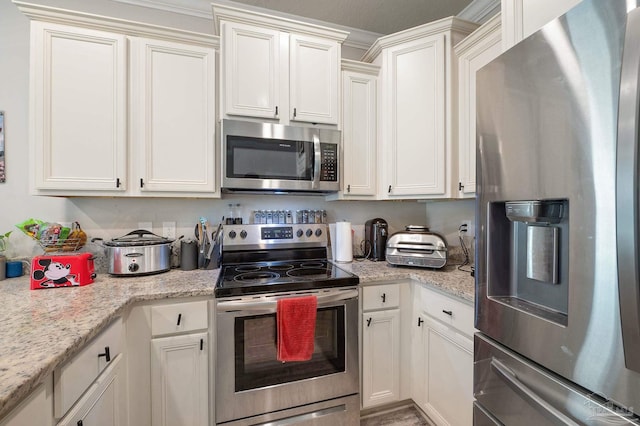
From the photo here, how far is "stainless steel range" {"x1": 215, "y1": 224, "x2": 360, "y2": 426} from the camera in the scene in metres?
1.40

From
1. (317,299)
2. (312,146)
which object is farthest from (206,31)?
(317,299)

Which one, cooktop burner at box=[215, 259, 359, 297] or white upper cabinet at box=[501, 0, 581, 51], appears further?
cooktop burner at box=[215, 259, 359, 297]

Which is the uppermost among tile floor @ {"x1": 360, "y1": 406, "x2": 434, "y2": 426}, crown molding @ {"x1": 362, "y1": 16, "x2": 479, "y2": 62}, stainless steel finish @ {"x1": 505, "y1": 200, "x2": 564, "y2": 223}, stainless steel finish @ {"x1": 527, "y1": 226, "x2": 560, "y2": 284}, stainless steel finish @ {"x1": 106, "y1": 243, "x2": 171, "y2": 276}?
crown molding @ {"x1": 362, "y1": 16, "x2": 479, "y2": 62}

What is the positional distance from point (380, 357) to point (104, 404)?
1.37 metres

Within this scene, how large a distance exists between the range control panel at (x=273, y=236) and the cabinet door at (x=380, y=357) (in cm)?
67

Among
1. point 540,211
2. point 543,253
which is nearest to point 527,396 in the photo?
point 543,253

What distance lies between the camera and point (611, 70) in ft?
1.99

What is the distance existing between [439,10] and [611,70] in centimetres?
200

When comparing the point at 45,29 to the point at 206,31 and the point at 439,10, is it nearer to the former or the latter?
the point at 206,31

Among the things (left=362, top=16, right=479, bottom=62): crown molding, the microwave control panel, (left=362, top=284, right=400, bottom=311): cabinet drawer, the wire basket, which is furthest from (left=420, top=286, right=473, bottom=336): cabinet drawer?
the wire basket

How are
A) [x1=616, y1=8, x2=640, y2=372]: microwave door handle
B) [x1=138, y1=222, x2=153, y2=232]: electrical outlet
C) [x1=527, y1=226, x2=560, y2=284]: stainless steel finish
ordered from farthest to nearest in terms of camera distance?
[x1=138, y1=222, x2=153, y2=232]: electrical outlet → [x1=527, y1=226, x2=560, y2=284]: stainless steel finish → [x1=616, y1=8, x2=640, y2=372]: microwave door handle

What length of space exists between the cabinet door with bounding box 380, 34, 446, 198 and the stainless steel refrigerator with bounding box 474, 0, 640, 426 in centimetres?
93

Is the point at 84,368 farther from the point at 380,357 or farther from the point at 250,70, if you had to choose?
the point at 250,70

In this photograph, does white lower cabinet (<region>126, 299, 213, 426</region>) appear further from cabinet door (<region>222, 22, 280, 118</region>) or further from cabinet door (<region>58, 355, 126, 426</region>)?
cabinet door (<region>222, 22, 280, 118</region>)
